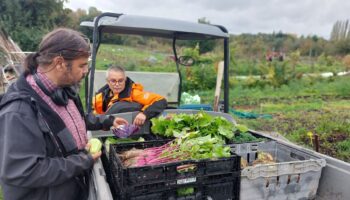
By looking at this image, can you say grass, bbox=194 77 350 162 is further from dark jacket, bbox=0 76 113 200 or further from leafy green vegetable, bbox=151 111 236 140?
dark jacket, bbox=0 76 113 200

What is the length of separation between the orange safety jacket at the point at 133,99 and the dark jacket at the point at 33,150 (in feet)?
5.34

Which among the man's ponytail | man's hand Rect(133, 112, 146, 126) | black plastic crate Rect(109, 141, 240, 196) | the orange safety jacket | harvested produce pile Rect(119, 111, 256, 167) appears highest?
the man's ponytail

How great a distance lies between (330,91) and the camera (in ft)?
55.6

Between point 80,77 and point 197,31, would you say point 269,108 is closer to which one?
point 197,31

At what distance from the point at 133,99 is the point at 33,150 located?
2.28 m

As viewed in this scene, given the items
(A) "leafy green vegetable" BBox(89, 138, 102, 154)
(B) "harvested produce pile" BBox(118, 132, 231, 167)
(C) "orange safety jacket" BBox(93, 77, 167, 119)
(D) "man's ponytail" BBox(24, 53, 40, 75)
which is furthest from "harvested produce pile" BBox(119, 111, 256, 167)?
(D) "man's ponytail" BBox(24, 53, 40, 75)

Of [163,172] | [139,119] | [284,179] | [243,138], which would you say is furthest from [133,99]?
[284,179]

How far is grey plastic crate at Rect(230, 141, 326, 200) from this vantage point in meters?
2.56

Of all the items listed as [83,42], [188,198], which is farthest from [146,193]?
[83,42]

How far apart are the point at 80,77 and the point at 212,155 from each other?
3.68ft

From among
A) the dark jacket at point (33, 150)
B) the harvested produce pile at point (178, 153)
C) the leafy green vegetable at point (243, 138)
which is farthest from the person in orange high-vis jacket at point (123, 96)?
the dark jacket at point (33, 150)

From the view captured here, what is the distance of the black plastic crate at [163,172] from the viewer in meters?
2.17

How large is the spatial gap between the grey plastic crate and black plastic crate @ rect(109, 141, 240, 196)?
0.62 feet

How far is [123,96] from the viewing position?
413 centimetres
